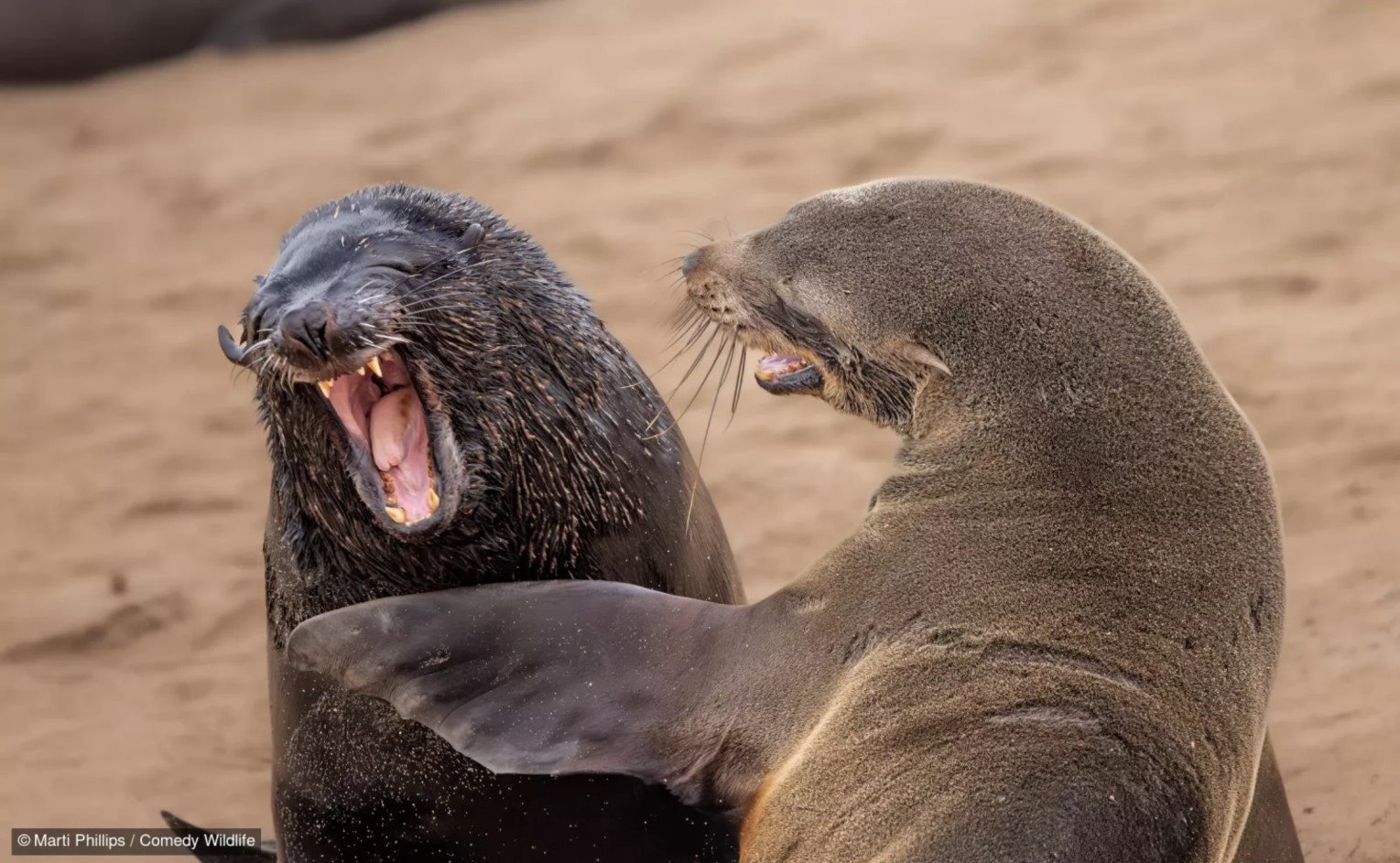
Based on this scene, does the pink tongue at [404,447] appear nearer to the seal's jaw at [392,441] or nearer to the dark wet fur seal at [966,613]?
the seal's jaw at [392,441]

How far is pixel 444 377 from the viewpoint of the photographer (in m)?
3.51

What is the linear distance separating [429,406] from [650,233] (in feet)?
16.0

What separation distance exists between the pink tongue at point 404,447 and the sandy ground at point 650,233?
2.13 meters

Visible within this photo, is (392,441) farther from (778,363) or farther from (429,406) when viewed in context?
(778,363)

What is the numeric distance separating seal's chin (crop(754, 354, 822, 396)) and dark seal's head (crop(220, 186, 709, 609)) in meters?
0.60

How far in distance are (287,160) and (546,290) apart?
604 cm

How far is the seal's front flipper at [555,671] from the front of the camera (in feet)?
9.80

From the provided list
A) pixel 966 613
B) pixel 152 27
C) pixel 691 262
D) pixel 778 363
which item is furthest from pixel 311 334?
pixel 152 27

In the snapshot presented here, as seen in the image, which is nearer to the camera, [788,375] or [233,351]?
[788,375]

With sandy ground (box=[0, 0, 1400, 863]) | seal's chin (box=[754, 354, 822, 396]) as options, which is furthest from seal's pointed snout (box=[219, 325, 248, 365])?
sandy ground (box=[0, 0, 1400, 863])

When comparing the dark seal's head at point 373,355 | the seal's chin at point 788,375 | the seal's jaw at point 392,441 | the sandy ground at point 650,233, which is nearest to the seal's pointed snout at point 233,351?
the dark seal's head at point 373,355

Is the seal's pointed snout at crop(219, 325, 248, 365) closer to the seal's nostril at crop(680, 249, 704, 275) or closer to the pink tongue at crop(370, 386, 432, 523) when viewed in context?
the pink tongue at crop(370, 386, 432, 523)

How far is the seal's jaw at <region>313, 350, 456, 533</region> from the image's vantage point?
345 cm

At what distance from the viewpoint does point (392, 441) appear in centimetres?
354
